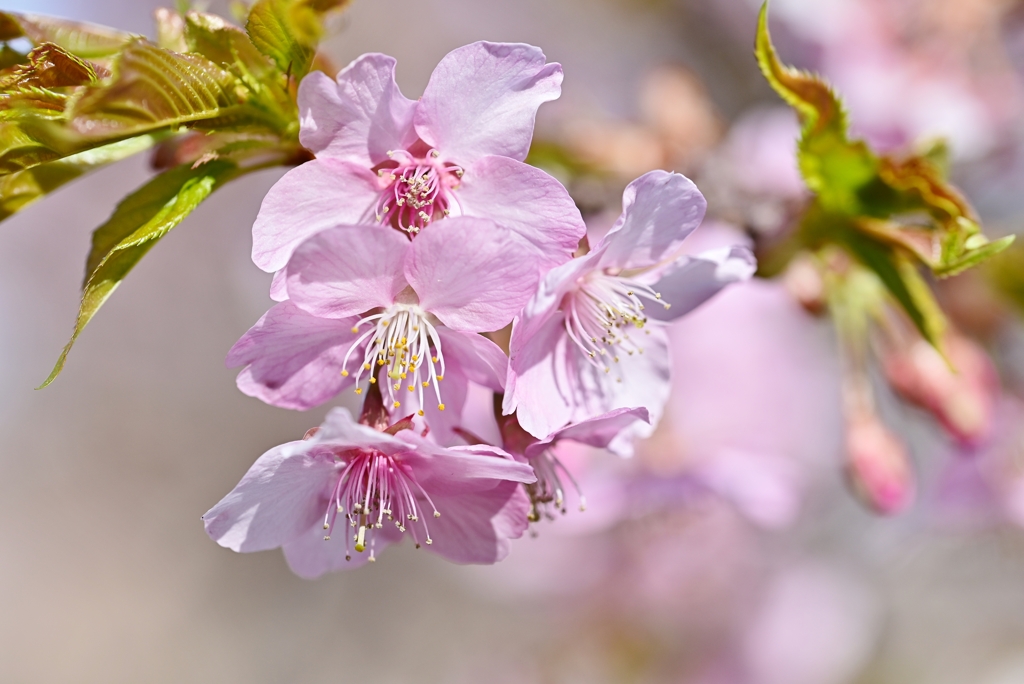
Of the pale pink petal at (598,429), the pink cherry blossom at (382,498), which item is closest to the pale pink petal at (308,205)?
the pink cherry blossom at (382,498)

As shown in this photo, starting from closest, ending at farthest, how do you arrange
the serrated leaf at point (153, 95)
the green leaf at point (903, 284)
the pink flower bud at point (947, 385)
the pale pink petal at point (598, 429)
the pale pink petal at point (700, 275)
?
the serrated leaf at point (153, 95) → the pale pink petal at point (598, 429) → the pale pink petal at point (700, 275) → the green leaf at point (903, 284) → the pink flower bud at point (947, 385)

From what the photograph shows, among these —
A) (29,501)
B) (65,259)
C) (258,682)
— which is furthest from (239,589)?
(65,259)

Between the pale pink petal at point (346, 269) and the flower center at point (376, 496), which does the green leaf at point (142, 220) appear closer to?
the pale pink petal at point (346, 269)

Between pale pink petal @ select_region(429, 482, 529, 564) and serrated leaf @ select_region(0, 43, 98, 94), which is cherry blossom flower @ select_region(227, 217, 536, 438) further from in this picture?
serrated leaf @ select_region(0, 43, 98, 94)

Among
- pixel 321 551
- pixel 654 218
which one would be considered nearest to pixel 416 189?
pixel 654 218

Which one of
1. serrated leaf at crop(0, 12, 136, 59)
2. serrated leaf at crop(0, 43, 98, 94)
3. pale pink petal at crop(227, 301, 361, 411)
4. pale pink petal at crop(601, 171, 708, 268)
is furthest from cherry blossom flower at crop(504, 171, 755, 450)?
serrated leaf at crop(0, 12, 136, 59)

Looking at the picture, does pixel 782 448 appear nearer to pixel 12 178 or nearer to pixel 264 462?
pixel 264 462

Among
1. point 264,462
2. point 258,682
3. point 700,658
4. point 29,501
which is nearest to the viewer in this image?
point 264,462
